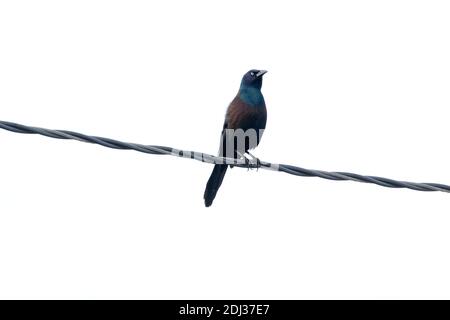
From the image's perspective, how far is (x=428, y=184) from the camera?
5094mm

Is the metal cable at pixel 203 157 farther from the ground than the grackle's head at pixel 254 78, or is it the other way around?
the grackle's head at pixel 254 78

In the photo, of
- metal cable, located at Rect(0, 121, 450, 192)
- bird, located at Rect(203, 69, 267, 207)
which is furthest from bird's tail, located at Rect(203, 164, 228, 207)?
metal cable, located at Rect(0, 121, 450, 192)

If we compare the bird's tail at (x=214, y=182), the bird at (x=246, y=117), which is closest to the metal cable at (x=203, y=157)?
the bird's tail at (x=214, y=182)

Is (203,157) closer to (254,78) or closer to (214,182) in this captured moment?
(214,182)

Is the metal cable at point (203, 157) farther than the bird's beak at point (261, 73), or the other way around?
the bird's beak at point (261, 73)

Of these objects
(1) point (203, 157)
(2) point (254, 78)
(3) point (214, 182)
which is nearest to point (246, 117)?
(2) point (254, 78)

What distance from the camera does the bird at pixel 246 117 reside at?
8234 mm

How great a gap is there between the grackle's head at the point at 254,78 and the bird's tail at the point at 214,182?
1.25m

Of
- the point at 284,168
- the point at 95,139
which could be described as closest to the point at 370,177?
the point at 284,168

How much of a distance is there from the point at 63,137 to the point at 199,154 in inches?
37.0

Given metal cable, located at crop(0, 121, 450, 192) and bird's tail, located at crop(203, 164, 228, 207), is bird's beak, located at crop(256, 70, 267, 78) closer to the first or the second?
bird's tail, located at crop(203, 164, 228, 207)

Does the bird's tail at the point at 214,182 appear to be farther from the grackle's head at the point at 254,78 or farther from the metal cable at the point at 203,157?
the metal cable at the point at 203,157

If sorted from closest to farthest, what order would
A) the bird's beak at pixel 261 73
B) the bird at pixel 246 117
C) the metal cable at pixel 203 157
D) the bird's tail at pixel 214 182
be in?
the metal cable at pixel 203 157
the bird's tail at pixel 214 182
the bird at pixel 246 117
the bird's beak at pixel 261 73

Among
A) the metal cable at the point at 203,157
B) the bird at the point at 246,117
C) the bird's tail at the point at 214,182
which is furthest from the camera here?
the bird at the point at 246,117
